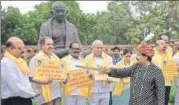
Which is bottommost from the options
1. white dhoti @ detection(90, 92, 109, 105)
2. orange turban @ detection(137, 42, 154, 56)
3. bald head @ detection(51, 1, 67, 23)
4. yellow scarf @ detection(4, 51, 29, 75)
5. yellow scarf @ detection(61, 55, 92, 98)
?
white dhoti @ detection(90, 92, 109, 105)

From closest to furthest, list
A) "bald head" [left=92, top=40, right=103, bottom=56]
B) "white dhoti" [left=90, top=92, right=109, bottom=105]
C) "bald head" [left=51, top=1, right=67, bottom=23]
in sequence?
"bald head" [left=92, top=40, right=103, bottom=56], "bald head" [left=51, top=1, right=67, bottom=23], "white dhoti" [left=90, top=92, right=109, bottom=105]

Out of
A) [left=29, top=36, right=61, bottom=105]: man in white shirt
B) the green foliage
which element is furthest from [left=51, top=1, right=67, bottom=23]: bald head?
the green foliage

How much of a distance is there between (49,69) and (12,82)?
1.29 meters

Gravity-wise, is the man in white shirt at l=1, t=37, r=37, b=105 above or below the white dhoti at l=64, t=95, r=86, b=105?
above

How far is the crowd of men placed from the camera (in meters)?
6.97

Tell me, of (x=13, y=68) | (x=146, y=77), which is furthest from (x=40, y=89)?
(x=146, y=77)

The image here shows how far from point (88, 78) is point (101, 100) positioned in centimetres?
86

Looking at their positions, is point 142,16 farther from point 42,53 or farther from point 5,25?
point 42,53

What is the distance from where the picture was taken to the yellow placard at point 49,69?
797 centimetres

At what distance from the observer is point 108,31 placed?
5397 cm

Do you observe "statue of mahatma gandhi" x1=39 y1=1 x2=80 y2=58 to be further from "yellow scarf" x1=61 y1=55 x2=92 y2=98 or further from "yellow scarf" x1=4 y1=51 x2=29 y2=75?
"yellow scarf" x1=4 y1=51 x2=29 y2=75

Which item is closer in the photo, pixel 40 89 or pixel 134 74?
pixel 134 74

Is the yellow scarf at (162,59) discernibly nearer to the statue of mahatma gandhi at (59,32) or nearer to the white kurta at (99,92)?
the white kurta at (99,92)

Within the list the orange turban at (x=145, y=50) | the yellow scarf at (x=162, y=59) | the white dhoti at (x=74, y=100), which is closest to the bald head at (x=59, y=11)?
the white dhoti at (x=74, y=100)
